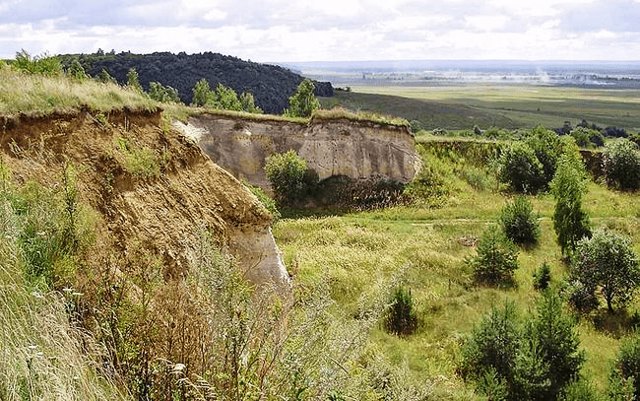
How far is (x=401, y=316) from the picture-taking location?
19.3 meters

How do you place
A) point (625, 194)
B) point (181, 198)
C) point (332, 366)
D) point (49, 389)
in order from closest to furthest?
1. point (49, 389)
2. point (332, 366)
3. point (181, 198)
4. point (625, 194)

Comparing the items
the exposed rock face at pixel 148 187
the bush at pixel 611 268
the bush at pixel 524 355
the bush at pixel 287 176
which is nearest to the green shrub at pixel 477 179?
the bush at pixel 287 176

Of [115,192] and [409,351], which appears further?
[409,351]

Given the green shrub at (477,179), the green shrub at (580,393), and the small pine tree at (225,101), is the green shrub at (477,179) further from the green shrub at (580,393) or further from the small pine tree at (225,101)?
the small pine tree at (225,101)

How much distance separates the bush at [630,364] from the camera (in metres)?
14.7

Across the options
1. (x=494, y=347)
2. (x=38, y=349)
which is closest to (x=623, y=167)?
(x=494, y=347)

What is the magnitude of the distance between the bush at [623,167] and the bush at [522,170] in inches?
220

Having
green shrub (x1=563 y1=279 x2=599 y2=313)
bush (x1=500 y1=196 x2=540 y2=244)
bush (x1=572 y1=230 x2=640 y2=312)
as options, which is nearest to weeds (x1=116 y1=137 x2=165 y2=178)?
green shrub (x1=563 y1=279 x2=599 y2=313)

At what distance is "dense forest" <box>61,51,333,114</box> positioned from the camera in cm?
11750

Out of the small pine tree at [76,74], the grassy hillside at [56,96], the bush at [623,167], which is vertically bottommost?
the bush at [623,167]

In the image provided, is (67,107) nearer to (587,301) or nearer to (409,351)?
(409,351)

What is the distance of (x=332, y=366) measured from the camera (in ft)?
17.2

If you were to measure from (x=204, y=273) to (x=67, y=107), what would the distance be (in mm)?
7327

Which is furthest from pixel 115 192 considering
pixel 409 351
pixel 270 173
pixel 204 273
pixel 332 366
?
pixel 270 173
